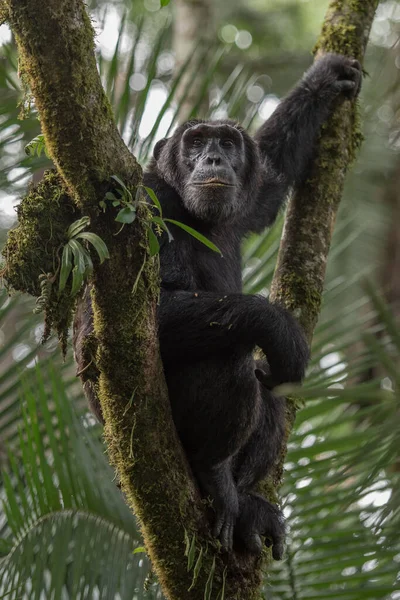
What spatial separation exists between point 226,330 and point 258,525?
118 cm

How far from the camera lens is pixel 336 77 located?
6.08m

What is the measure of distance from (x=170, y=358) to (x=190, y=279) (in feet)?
1.84

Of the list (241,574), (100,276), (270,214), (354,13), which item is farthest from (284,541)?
(354,13)

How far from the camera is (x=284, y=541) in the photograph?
4.77 meters

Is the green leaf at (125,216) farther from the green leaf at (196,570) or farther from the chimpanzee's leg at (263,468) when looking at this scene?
the chimpanzee's leg at (263,468)

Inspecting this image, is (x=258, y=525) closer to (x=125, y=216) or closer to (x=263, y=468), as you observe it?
(x=263, y=468)

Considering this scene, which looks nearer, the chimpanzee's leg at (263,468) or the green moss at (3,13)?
the green moss at (3,13)

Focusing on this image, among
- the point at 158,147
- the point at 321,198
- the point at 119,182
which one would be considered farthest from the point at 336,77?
the point at 119,182

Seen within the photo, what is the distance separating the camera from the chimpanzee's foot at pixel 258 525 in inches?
173

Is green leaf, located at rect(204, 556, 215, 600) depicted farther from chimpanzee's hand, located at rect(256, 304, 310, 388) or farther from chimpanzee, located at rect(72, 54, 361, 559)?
chimpanzee's hand, located at rect(256, 304, 310, 388)

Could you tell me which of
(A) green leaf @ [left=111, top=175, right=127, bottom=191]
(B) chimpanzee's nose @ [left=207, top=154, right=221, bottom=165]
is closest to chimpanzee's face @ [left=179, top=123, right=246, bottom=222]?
(B) chimpanzee's nose @ [left=207, top=154, right=221, bottom=165]

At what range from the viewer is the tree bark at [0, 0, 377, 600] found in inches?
136

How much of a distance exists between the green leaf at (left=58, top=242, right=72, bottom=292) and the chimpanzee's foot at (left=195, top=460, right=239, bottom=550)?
1513mm

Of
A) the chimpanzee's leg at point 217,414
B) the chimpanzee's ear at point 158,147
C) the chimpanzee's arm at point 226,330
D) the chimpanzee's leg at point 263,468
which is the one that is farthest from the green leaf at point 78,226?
the chimpanzee's ear at point 158,147
